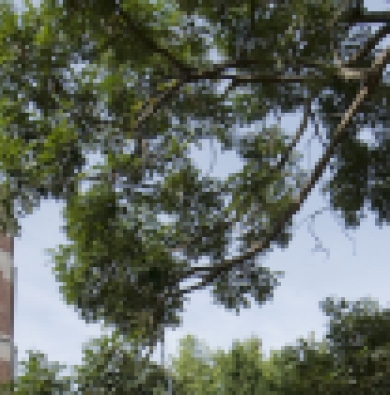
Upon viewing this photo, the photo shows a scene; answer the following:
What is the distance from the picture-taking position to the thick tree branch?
31.8 ft

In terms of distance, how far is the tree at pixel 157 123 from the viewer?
1052 centimetres

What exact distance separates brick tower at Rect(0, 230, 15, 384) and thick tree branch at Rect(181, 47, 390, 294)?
53.8 feet

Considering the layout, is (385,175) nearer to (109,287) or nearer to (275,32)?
(275,32)

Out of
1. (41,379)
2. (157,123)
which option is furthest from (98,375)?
(157,123)

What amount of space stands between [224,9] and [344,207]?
4605mm

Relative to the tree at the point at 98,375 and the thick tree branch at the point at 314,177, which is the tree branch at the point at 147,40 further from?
the tree at the point at 98,375

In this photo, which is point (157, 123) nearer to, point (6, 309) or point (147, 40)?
point (147, 40)

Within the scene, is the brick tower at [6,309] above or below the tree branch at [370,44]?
above

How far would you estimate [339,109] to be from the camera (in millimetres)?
12633

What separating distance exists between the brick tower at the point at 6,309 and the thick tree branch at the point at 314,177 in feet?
53.8

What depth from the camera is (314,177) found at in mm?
10906

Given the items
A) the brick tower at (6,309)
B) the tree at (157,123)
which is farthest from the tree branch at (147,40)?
the brick tower at (6,309)

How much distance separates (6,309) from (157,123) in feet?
57.0

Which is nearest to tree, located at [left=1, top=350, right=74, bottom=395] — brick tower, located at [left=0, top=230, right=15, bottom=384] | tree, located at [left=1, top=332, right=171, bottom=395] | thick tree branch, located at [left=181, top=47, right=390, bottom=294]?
tree, located at [left=1, top=332, right=171, bottom=395]
